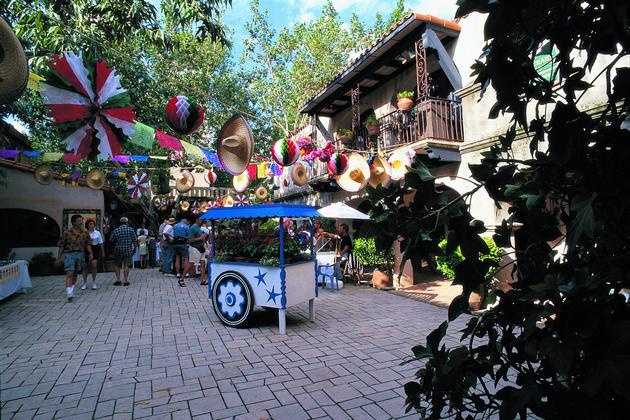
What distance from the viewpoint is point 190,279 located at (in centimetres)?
1167

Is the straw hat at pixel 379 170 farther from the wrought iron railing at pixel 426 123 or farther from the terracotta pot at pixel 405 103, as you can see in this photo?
the terracotta pot at pixel 405 103

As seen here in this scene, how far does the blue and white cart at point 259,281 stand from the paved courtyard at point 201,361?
13.8 inches

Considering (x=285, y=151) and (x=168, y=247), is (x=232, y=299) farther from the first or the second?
(x=168, y=247)

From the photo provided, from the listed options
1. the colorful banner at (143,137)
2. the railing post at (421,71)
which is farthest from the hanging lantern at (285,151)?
the railing post at (421,71)

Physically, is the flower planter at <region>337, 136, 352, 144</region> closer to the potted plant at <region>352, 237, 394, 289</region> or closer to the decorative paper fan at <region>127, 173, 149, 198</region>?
the potted plant at <region>352, 237, 394, 289</region>

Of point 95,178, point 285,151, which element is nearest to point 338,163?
point 285,151

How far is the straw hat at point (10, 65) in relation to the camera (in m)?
2.53

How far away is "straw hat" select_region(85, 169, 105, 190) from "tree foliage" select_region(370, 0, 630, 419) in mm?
13300

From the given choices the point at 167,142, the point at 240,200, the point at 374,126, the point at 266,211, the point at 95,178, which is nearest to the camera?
the point at 266,211

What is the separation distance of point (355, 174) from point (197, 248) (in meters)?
5.68

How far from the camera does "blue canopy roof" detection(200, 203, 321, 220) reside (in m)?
5.50

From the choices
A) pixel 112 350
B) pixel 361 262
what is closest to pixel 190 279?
pixel 361 262

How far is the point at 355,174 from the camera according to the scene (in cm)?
922

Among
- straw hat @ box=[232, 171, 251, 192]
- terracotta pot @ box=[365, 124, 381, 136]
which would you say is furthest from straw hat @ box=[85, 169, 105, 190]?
terracotta pot @ box=[365, 124, 381, 136]
